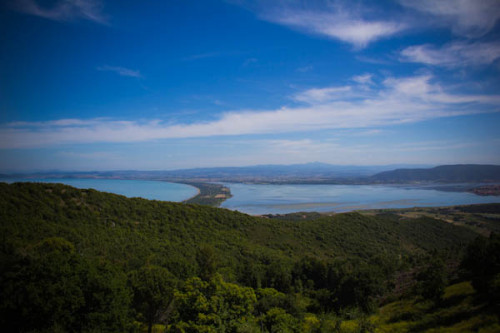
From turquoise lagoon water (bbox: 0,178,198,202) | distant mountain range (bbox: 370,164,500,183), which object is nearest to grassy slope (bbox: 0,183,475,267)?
turquoise lagoon water (bbox: 0,178,198,202)

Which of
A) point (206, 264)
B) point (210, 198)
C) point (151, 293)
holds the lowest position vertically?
point (210, 198)

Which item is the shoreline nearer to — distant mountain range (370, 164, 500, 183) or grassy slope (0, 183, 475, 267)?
grassy slope (0, 183, 475, 267)

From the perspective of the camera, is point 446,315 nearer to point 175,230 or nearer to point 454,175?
point 175,230

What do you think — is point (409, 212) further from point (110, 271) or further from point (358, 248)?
point (110, 271)

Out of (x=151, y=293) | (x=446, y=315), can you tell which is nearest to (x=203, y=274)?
(x=151, y=293)

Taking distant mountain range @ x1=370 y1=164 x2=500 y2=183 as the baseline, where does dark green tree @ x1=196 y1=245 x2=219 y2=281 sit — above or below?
below

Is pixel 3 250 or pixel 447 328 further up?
pixel 3 250

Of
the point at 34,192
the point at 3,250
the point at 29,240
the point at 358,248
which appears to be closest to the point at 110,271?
the point at 3,250

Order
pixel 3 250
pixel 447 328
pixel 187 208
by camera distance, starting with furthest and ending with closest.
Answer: pixel 187 208
pixel 3 250
pixel 447 328
